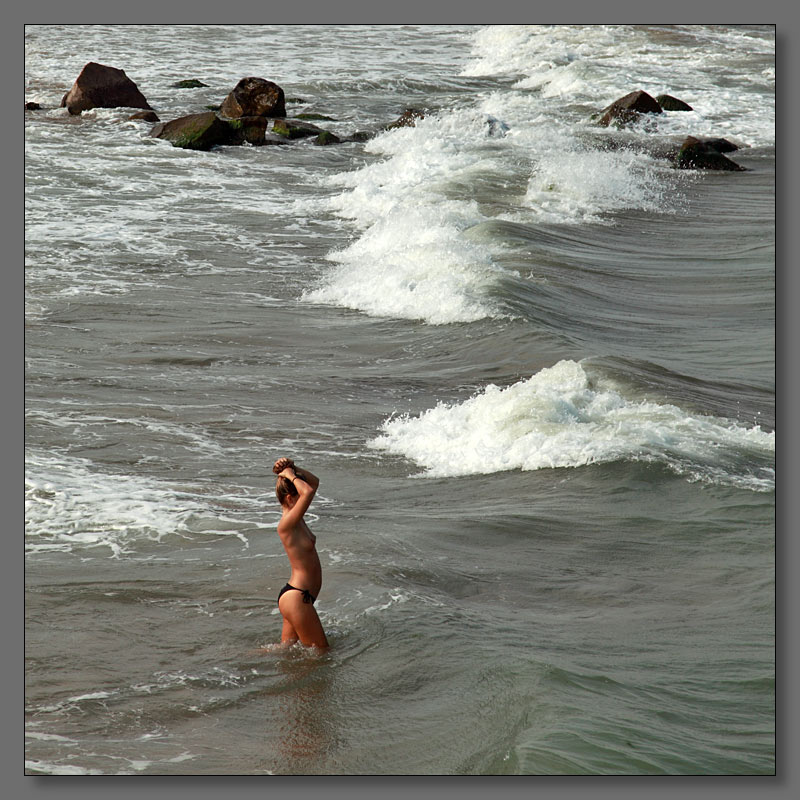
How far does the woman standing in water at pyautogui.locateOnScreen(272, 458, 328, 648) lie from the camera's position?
533 cm

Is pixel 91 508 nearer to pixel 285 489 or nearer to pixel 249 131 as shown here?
pixel 285 489

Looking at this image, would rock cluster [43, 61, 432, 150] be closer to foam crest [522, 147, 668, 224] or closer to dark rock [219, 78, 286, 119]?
dark rock [219, 78, 286, 119]

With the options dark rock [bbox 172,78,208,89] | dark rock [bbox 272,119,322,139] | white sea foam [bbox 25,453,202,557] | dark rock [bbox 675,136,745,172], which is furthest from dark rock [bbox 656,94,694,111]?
white sea foam [bbox 25,453,202,557]

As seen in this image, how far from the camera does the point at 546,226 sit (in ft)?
56.0

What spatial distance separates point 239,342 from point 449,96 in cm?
2060

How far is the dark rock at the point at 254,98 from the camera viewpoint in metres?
25.9

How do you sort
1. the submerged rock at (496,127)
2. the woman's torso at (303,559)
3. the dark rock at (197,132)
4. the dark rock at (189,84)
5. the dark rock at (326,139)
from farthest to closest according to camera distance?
the dark rock at (189,84) < the submerged rock at (496,127) < the dark rock at (326,139) < the dark rock at (197,132) < the woman's torso at (303,559)

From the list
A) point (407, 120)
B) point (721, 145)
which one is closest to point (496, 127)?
point (407, 120)

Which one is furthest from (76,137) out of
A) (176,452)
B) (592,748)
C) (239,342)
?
(592,748)

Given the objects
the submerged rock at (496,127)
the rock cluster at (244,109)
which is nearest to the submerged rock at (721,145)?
the submerged rock at (496,127)

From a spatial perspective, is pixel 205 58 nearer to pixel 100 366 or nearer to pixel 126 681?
pixel 100 366

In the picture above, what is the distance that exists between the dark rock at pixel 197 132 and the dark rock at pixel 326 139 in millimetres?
1964

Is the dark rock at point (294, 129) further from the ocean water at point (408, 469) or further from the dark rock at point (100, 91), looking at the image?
the ocean water at point (408, 469)

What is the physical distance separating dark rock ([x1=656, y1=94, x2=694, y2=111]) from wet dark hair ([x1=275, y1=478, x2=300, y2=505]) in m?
24.1
